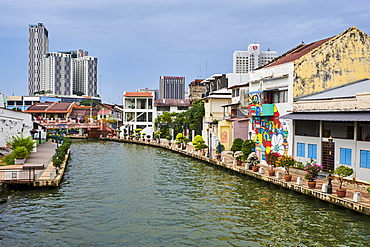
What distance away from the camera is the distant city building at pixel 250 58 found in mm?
122062

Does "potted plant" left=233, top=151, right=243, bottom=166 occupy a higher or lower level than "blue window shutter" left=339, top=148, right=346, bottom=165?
lower

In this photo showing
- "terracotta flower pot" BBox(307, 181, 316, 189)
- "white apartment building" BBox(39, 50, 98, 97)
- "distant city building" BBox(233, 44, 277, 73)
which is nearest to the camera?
Answer: "terracotta flower pot" BBox(307, 181, 316, 189)

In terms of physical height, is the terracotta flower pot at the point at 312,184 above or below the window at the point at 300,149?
below

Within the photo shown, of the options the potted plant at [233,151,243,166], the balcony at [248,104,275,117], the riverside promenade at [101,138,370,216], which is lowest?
→ the riverside promenade at [101,138,370,216]

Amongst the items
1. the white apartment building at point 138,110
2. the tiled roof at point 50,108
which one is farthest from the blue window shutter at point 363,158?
the tiled roof at point 50,108

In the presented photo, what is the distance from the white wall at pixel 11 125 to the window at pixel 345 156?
89.5 feet

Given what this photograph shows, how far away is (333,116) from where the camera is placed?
68.6 feet

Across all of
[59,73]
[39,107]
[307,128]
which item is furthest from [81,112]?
[59,73]

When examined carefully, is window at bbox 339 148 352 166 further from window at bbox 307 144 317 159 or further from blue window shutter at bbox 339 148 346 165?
window at bbox 307 144 317 159

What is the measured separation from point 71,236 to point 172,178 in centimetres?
1311

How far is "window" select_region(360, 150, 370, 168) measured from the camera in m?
19.5

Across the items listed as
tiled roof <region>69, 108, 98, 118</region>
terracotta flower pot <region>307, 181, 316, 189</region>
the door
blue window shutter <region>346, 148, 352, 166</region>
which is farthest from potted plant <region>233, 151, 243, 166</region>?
tiled roof <region>69, 108, 98, 118</region>

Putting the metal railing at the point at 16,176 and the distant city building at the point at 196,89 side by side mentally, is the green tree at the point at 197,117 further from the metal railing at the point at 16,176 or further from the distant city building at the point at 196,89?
the distant city building at the point at 196,89

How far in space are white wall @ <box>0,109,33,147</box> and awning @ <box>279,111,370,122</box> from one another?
79.4 feet
